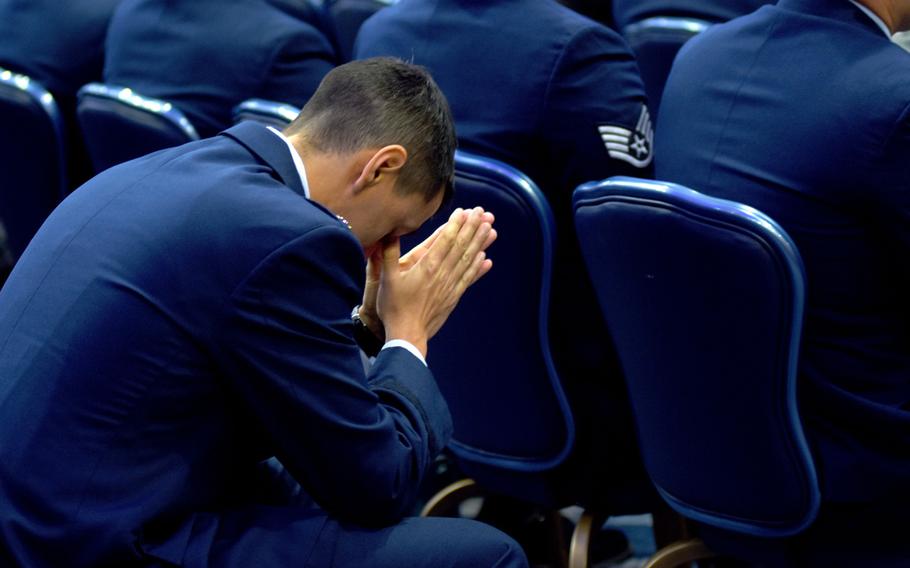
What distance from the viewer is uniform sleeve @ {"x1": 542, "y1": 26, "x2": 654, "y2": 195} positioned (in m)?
2.27

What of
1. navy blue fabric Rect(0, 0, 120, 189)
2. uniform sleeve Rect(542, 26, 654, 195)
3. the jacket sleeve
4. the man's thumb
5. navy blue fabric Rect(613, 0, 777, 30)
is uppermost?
the jacket sleeve

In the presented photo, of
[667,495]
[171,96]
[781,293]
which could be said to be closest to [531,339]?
[667,495]

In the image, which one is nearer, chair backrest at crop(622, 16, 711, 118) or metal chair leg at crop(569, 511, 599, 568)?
metal chair leg at crop(569, 511, 599, 568)

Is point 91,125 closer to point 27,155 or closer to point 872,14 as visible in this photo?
point 27,155

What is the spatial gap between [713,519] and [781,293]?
386mm

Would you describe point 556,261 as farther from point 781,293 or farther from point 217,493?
point 217,493

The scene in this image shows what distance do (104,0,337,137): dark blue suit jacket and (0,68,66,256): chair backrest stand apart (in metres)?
0.21

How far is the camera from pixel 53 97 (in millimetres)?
3338

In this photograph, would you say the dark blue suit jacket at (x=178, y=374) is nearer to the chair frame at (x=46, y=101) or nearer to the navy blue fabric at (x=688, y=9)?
the chair frame at (x=46, y=101)

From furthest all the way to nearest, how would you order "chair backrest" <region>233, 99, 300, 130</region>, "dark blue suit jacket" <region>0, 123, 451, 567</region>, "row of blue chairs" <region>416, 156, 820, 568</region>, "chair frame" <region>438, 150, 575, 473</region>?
"chair backrest" <region>233, 99, 300, 130</region> < "chair frame" <region>438, 150, 575, 473</region> < "row of blue chairs" <region>416, 156, 820, 568</region> < "dark blue suit jacket" <region>0, 123, 451, 567</region>

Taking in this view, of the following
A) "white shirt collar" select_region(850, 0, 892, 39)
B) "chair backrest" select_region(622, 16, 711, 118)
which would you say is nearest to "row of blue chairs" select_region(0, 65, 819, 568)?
"white shirt collar" select_region(850, 0, 892, 39)

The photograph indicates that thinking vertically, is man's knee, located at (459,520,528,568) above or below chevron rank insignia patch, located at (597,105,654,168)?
below

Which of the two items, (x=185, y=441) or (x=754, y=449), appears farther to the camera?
(x=754, y=449)

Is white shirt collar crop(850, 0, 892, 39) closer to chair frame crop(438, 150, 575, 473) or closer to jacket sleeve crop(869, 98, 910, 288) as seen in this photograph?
jacket sleeve crop(869, 98, 910, 288)
